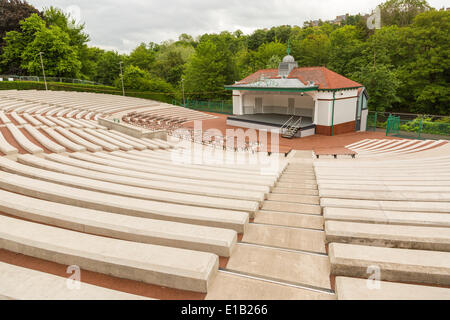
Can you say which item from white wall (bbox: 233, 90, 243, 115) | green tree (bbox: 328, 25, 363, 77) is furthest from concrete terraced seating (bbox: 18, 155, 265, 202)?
green tree (bbox: 328, 25, 363, 77)

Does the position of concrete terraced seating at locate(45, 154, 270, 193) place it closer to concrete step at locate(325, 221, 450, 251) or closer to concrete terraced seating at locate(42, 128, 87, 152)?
concrete terraced seating at locate(42, 128, 87, 152)

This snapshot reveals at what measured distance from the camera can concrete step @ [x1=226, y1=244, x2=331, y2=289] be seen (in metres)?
2.79

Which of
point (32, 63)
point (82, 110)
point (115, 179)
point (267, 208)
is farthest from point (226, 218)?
point (32, 63)

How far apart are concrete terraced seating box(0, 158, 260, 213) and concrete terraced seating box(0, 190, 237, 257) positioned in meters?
1.02

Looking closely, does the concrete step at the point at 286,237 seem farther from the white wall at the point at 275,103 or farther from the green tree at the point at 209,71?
the green tree at the point at 209,71

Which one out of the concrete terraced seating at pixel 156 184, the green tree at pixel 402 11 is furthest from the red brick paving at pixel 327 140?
the green tree at pixel 402 11

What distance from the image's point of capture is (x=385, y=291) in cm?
231

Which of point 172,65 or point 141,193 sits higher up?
point 172,65

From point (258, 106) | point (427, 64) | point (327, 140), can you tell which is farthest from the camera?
point (427, 64)

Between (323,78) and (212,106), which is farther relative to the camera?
(212,106)

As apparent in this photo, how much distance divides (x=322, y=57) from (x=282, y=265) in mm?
53705

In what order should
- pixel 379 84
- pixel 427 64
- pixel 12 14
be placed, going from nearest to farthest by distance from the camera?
pixel 379 84, pixel 427 64, pixel 12 14

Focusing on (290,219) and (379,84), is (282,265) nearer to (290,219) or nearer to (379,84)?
(290,219)

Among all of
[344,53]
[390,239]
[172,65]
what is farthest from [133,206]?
[172,65]
